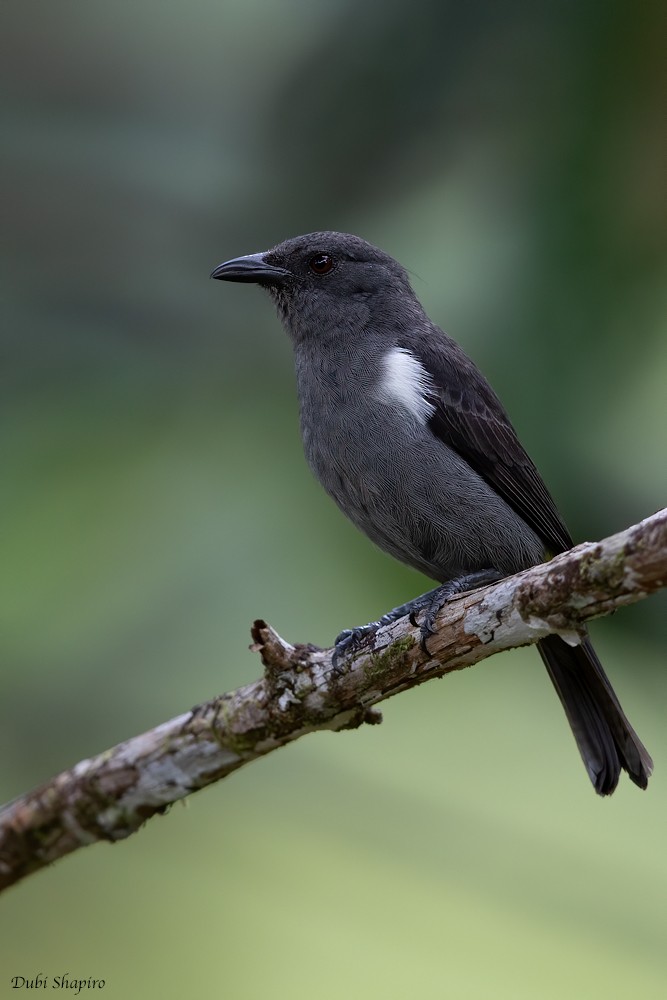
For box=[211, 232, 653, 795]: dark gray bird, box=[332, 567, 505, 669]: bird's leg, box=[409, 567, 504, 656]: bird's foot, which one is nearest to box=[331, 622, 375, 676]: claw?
box=[332, 567, 505, 669]: bird's leg

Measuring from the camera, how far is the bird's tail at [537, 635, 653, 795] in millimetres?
4121

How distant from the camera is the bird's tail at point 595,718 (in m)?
4.12

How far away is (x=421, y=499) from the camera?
4.03 m

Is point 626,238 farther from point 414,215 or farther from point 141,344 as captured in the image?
point 141,344

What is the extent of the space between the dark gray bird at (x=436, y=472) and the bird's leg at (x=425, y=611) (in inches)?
0.5

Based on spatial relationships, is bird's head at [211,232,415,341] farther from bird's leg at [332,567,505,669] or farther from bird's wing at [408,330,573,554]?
bird's leg at [332,567,505,669]

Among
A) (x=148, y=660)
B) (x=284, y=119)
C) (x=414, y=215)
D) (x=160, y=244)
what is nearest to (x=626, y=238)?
(x=414, y=215)

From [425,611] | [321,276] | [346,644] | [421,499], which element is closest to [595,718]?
[421,499]

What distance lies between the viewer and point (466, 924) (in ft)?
16.1

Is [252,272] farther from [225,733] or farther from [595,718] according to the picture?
[595,718]

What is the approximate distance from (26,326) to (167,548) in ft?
5.69

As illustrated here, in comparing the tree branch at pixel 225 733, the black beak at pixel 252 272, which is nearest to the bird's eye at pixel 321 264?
the black beak at pixel 252 272

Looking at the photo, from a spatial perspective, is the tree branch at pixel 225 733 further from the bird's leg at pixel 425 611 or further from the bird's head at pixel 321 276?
the bird's head at pixel 321 276

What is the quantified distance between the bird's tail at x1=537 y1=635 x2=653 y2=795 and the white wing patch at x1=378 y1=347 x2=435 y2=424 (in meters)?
1.05
